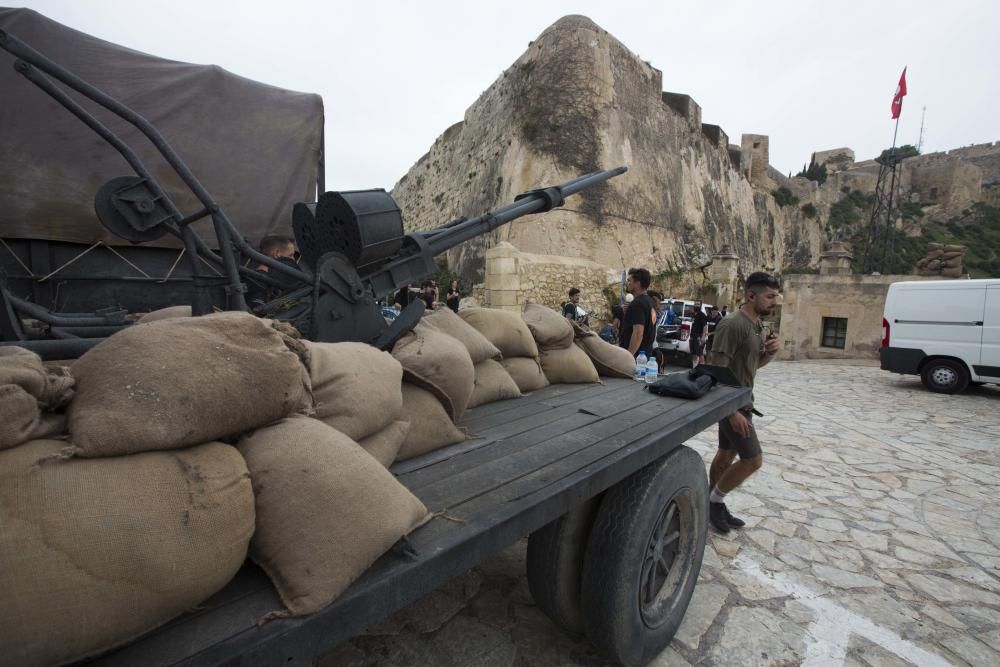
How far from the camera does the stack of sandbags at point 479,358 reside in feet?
7.68

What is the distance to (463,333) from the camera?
2.35 meters

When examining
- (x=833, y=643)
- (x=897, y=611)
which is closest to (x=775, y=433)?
(x=897, y=611)

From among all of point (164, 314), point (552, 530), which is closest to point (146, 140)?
point (164, 314)

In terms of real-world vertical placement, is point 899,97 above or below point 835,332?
above

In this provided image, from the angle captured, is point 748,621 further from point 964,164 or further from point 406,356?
point 964,164

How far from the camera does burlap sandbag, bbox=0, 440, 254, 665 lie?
71 centimetres

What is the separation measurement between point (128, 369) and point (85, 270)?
11.3ft

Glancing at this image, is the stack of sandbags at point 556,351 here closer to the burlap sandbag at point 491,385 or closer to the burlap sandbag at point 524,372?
the burlap sandbag at point 524,372

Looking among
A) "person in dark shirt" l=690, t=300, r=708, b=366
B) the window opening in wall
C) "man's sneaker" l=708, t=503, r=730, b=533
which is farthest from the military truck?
the window opening in wall

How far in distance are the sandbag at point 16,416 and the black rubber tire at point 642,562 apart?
1.70 meters

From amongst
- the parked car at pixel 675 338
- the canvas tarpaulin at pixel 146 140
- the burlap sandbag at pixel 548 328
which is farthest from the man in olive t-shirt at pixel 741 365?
the parked car at pixel 675 338

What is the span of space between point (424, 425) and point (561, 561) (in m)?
0.80

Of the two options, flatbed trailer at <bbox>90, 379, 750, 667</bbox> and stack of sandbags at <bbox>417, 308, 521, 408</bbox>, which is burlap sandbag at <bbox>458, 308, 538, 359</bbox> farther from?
flatbed trailer at <bbox>90, 379, 750, 667</bbox>

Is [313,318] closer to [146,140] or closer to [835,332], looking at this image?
[146,140]
